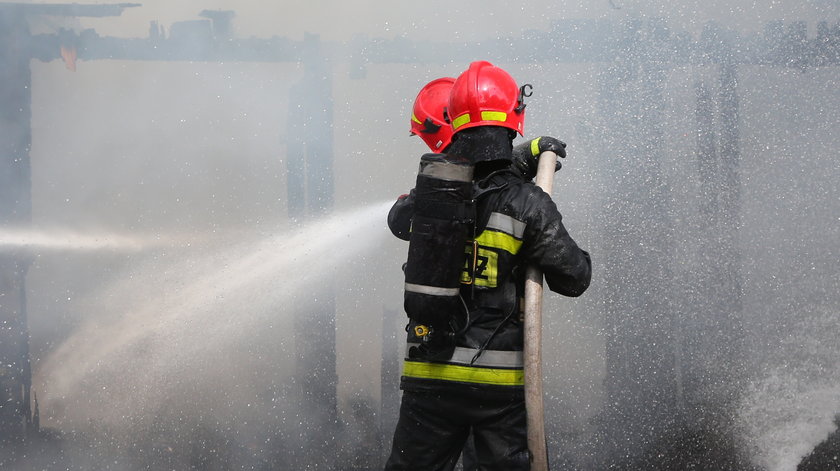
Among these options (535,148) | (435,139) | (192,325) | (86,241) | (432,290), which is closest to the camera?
(432,290)

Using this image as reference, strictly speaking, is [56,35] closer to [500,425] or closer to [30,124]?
[30,124]

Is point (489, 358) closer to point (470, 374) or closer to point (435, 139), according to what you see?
point (470, 374)

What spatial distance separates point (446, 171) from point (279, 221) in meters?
3.41

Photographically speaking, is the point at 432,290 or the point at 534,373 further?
the point at 534,373

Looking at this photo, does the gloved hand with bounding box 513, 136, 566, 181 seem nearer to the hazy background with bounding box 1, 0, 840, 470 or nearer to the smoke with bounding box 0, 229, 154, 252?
the hazy background with bounding box 1, 0, 840, 470

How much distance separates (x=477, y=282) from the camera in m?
2.56

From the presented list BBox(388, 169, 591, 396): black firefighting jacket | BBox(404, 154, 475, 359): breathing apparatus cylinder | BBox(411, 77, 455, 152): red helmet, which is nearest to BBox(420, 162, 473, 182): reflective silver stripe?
BBox(404, 154, 475, 359): breathing apparatus cylinder

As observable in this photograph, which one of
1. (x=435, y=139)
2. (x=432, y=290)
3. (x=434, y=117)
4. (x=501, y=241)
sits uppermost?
(x=434, y=117)

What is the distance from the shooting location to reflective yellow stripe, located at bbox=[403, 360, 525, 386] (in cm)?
258

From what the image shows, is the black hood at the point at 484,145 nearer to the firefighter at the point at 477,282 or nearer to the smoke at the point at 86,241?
the firefighter at the point at 477,282

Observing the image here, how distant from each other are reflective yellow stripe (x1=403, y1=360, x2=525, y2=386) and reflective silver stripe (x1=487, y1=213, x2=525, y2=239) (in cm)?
47

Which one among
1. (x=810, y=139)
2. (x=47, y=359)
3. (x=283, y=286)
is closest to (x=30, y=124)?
(x=47, y=359)

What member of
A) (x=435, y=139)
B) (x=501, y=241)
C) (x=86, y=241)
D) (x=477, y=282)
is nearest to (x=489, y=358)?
(x=477, y=282)

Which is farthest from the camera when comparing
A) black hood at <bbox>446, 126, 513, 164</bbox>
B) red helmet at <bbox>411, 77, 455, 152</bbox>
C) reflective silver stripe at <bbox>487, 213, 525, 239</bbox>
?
red helmet at <bbox>411, 77, 455, 152</bbox>
